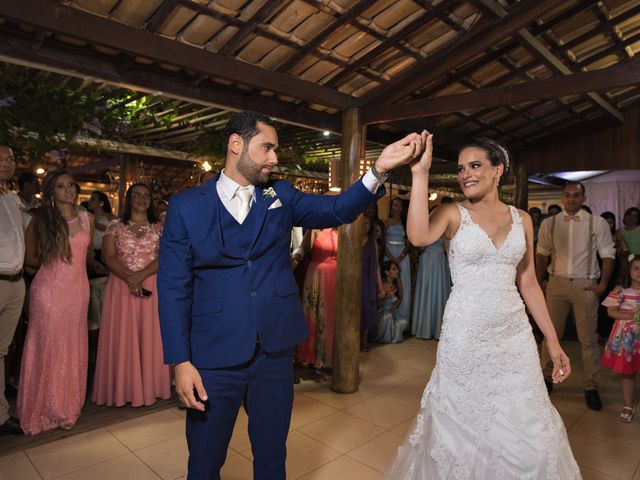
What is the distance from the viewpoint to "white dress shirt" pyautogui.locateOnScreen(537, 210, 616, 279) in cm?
421

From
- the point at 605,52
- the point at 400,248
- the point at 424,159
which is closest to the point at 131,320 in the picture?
the point at 424,159

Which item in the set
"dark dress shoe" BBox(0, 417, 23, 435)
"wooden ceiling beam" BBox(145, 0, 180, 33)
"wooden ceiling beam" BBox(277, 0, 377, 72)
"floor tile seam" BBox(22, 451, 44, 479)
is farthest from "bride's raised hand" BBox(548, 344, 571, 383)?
"dark dress shoe" BBox(0, 417, 23, 435)

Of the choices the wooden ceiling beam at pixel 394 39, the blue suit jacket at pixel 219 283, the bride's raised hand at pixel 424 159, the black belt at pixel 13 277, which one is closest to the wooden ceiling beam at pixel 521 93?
the wooden ceiling beam at pixel 394 39

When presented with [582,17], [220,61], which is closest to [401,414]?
[220,61]

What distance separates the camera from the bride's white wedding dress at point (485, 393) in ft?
6.37

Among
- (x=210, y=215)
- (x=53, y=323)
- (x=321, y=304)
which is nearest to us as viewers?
(x=210, y=215)

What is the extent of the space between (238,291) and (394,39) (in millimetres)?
2624

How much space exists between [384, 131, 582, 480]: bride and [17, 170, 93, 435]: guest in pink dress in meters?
2.50

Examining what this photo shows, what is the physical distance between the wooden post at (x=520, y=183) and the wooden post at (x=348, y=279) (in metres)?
4.88

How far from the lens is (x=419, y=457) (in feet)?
7.01

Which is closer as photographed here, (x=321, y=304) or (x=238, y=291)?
(x=238, y=291)

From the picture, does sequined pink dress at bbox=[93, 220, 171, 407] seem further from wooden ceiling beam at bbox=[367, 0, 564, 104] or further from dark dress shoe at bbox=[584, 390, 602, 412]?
dark dress shoe at bbox=[584, 390, 602, 412]

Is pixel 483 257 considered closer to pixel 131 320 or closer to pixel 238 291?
pixel 238 291

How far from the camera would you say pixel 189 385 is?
68.8 inches
